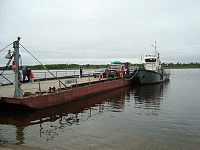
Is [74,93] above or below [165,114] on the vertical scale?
above

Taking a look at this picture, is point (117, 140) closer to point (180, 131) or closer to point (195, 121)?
point (180, 131)

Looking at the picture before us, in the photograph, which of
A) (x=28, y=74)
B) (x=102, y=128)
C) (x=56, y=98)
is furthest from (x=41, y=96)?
(x=28, y=74)

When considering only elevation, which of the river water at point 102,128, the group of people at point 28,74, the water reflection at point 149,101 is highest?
the group of people at point 28,74

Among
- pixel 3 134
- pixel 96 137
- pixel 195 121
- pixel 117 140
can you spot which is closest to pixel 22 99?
pixel 3 134

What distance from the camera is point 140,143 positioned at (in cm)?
664

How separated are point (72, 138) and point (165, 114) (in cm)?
648

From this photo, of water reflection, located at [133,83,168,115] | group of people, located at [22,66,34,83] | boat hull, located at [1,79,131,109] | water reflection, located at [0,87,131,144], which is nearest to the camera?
water reflection, located at [0,87,131,144]

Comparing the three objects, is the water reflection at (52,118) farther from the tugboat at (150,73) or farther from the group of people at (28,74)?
the tugboat at (150,73)

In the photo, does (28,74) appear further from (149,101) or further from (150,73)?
(150,73)

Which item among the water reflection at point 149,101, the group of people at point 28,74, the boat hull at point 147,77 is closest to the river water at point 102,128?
the water reflection at point 149,101

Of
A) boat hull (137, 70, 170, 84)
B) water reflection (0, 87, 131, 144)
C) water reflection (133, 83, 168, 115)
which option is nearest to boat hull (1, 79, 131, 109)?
water reflection (0, 87, 131, 144)

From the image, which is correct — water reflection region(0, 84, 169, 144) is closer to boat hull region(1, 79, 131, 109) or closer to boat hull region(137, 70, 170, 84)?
boat hull region(1, 79, 131, 109)

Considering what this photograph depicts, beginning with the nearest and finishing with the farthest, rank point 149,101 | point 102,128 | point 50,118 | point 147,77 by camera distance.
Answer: point 102,128, point 50,118, point 149,101, point 147,77

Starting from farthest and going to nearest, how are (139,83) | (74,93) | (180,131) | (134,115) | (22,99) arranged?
(139,83) < (74,93) < (134,115) < (22,99) < (180,131)
